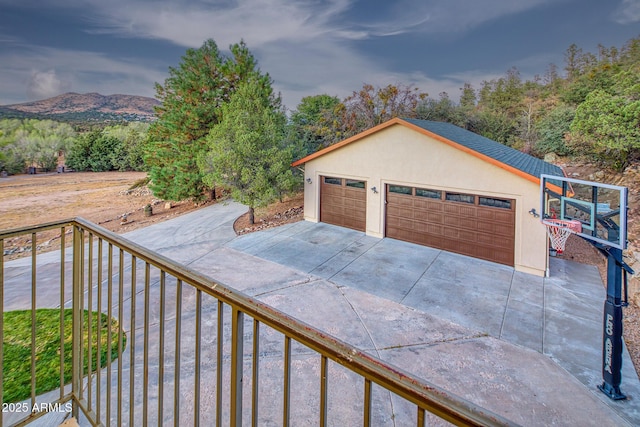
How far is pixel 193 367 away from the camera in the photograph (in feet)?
13.0

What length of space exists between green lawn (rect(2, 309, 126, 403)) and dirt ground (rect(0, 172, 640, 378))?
4935 mm

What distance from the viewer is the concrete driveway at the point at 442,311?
12.1 feet

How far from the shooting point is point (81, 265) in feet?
6.85

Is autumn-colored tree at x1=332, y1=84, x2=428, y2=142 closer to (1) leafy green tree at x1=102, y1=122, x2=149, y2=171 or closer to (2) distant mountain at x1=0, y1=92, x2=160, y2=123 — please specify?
(2) distant mountain at x1=0, y1=92, x2=160, y2=123

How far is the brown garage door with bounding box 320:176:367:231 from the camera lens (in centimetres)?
1007

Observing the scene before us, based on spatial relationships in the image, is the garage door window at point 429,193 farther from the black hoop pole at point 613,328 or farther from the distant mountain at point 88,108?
the distant mountain at point 88,108

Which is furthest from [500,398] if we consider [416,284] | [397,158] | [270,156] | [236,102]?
[236,102]

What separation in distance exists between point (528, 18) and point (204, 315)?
20.7 m

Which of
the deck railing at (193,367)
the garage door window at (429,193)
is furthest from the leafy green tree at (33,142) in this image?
the garage door window at (429,193)

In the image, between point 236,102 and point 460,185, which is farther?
point 236,102

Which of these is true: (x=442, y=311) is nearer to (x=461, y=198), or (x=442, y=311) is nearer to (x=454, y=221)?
(x=454, y=221)

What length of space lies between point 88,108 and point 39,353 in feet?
101

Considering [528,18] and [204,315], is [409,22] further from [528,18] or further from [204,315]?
[204,315]

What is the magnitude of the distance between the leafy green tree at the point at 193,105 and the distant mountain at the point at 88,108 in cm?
1258
